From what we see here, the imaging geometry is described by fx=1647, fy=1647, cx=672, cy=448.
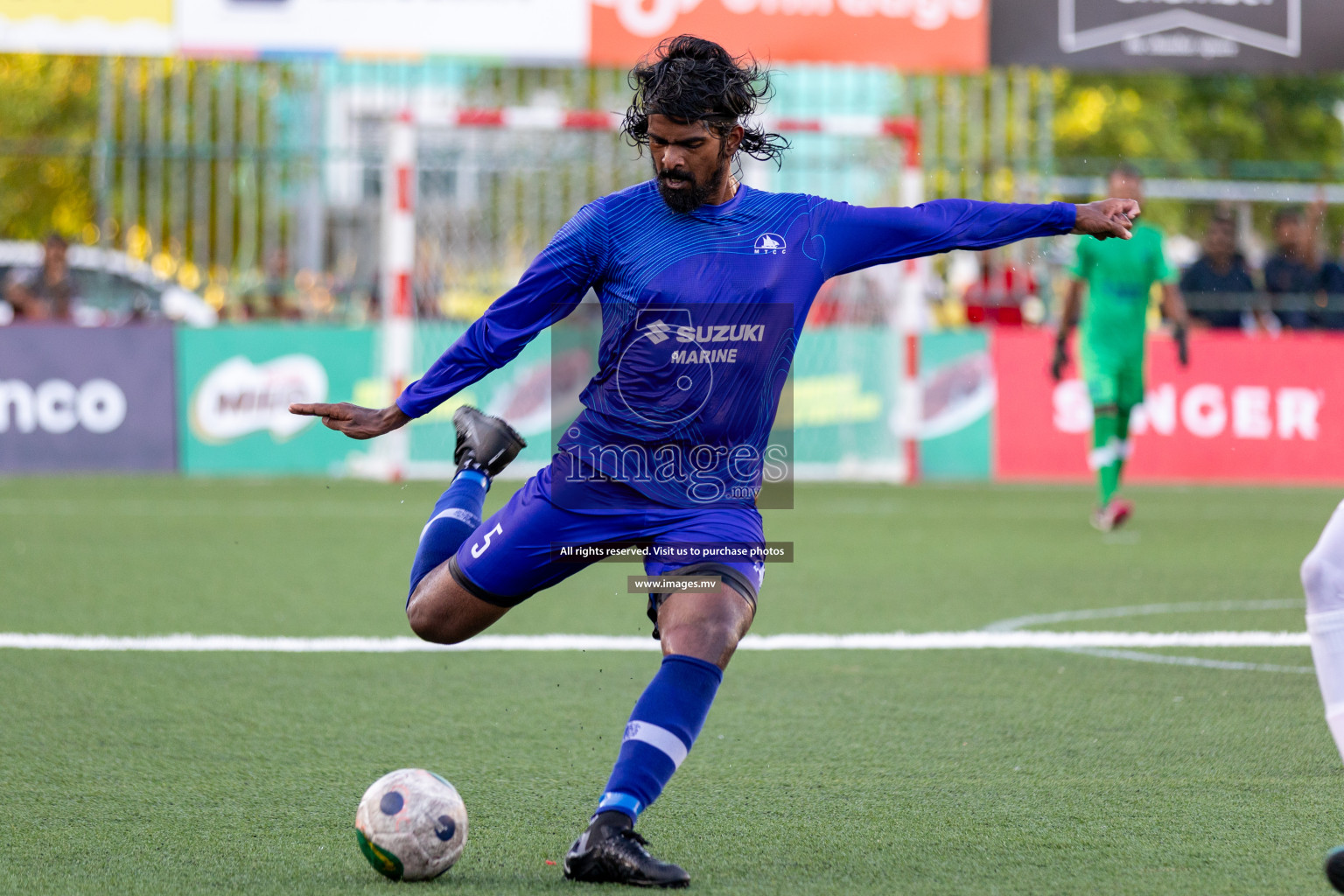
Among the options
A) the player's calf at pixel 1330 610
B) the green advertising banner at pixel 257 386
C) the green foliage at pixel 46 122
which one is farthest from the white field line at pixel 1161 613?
the green foliage at pixel 46 122

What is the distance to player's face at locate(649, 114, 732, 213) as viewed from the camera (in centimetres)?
399

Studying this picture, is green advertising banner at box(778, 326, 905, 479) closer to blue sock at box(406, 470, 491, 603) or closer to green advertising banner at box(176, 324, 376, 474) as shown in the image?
green advertising banner at box(176, 324, 376, 474)

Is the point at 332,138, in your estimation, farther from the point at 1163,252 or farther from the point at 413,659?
the point at 413,659

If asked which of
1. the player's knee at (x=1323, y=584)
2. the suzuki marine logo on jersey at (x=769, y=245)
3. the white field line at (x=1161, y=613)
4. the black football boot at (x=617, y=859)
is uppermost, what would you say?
Result: the suzuki marine logo on jersey at (x=769, y=245)

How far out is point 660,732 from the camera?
3830 mm

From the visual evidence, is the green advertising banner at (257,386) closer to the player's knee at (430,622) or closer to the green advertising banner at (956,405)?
the green advertising banner at (956,405)

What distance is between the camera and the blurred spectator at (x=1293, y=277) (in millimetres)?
16047

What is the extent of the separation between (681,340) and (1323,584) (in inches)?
62.6

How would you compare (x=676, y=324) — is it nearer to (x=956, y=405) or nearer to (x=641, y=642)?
(x=641, y=642)

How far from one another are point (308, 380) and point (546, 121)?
3.23 metres

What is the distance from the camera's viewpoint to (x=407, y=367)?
14.3m

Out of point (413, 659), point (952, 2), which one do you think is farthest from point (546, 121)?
point (413, 659)

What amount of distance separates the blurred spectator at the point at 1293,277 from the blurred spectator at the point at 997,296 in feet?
7.94

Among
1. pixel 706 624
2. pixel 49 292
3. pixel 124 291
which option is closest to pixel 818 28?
pixel 49 292
